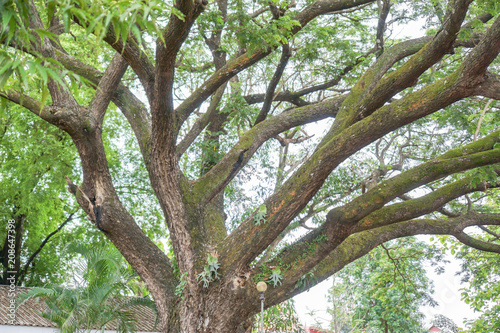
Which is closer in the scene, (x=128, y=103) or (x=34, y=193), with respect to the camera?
(x=128, y=103)

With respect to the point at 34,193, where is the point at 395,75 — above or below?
below

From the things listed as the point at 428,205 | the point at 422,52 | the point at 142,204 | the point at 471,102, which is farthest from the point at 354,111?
the point at 142,204

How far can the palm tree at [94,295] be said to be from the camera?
7355 millimetres

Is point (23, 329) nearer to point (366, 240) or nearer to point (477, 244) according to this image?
point (366, 240)

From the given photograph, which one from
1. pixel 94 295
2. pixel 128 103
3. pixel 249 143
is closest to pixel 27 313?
pixel 94 295

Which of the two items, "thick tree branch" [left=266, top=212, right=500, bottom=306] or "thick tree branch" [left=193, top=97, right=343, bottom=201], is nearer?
"thick tree branch" [left=266, top=212, right=500, bottom=306]

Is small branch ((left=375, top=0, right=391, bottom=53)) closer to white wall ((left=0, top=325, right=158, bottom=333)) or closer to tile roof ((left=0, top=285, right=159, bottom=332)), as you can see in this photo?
tile roof ((left=0, top=285, right=159, bottom=332))

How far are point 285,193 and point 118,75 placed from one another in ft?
8.74

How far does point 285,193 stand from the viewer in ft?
17.8

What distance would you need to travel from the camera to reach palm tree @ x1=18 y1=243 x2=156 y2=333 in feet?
24.1

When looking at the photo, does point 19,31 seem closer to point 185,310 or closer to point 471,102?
point 185,310

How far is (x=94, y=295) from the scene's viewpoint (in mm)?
7410

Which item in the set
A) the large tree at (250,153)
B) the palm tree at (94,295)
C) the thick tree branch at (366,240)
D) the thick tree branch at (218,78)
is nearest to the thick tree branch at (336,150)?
the large tree at (250,153)

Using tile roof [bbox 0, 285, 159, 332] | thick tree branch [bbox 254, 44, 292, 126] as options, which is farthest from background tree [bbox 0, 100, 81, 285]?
thick tree branch [bbox 254, 44, 292, 126]
